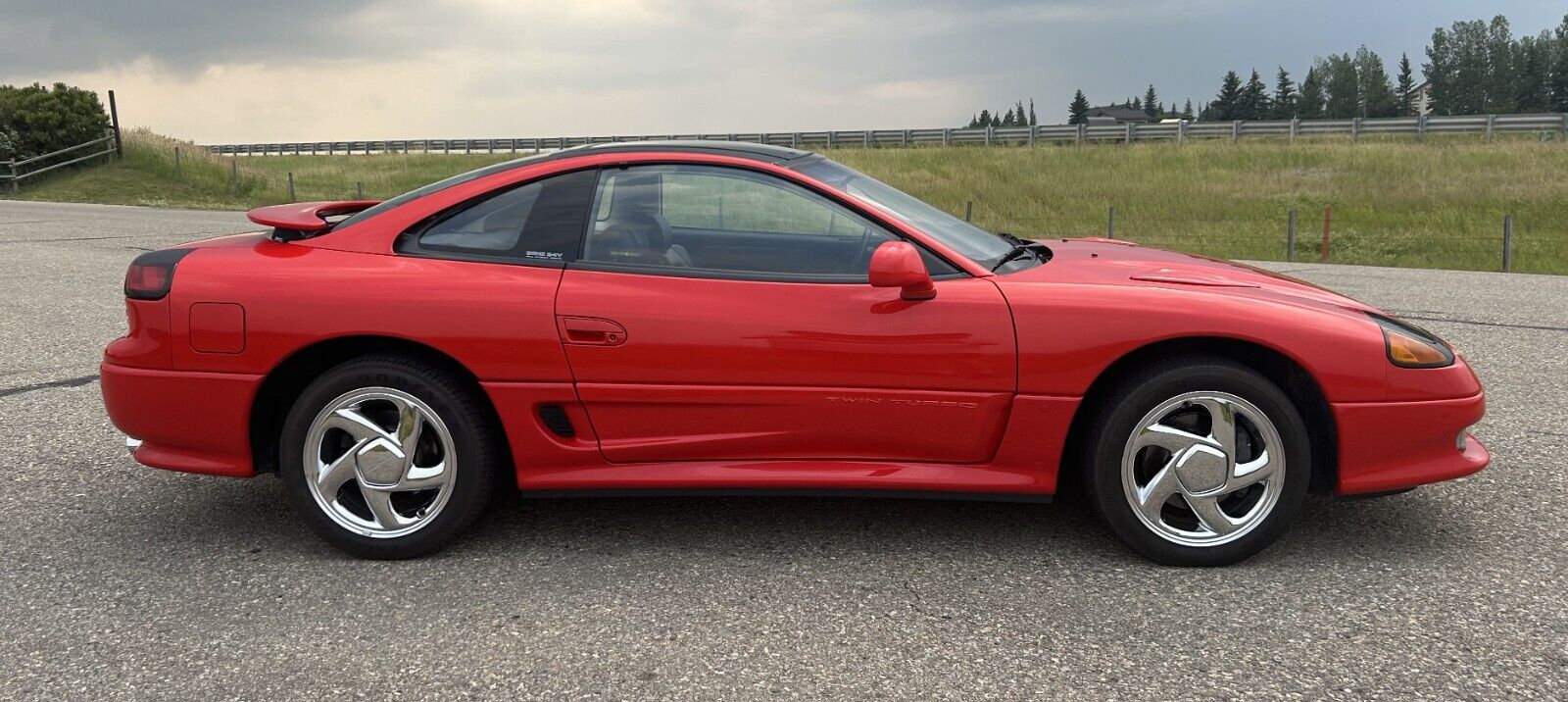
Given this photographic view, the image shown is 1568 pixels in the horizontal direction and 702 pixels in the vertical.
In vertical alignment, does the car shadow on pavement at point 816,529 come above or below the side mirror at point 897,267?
below

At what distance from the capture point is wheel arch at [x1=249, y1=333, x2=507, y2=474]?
11.4 feet

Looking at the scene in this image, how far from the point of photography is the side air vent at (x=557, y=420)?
3424 mm

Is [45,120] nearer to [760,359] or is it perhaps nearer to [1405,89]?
[760,359]

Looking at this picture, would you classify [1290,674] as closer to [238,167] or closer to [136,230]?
[136,230]

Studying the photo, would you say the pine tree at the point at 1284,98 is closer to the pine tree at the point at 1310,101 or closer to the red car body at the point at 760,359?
the pine tree at the point at 1310,101

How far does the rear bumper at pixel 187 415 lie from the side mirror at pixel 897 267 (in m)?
1.92

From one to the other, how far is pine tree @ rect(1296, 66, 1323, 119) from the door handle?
105 meters

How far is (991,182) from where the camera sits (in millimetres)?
29641

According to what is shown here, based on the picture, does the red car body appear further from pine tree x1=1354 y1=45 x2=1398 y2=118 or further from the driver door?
pine tree x1=1354 y1=45 x2=1398 y2=118

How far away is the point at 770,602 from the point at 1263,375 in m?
1.61

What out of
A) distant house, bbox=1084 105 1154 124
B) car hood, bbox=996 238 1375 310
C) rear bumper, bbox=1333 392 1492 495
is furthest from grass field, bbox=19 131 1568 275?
distant house, bbox=1084 105 1154 124

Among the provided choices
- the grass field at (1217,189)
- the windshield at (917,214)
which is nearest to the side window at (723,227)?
the windshield at (917,214)

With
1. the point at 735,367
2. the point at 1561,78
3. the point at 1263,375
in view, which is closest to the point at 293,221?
the point at 735,367

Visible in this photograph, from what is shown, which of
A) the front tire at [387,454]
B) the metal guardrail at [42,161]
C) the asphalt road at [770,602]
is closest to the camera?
the asphalt road at [770,602]
